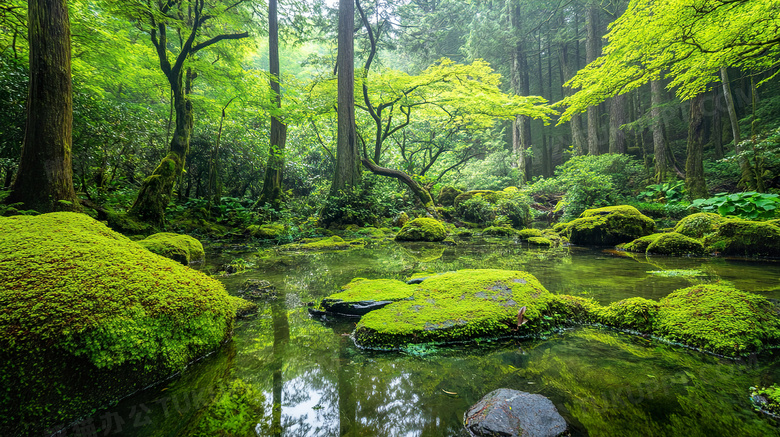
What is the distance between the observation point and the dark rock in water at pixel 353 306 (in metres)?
2.83

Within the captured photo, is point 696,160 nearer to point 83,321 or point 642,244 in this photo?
point 642,244

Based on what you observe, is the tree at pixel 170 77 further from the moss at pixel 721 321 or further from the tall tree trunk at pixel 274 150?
the moss at pixel 721 321

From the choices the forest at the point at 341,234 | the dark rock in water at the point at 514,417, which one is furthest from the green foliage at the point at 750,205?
the dark rock in water at the point at 514,417

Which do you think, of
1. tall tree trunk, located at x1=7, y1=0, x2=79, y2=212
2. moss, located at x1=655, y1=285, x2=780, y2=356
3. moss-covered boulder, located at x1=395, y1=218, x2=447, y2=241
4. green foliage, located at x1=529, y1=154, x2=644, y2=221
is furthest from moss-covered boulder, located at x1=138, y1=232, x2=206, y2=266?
green foliage, located at x1=529, y1=154, x2=644, y2=221

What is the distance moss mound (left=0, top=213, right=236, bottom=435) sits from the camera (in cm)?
130

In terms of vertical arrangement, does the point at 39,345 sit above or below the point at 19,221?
below

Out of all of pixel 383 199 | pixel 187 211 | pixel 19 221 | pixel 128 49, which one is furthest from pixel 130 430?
pixel 128 49

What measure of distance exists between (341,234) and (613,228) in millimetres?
7381

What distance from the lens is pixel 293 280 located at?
13.9 ft

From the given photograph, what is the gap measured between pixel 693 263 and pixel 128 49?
561 inches

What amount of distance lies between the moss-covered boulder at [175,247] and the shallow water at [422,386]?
9.16ft

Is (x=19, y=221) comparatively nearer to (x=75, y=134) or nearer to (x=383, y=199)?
(x=75, y=134)

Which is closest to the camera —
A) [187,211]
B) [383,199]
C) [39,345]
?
[39,345]

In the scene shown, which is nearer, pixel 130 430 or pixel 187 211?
pixel 130 430
